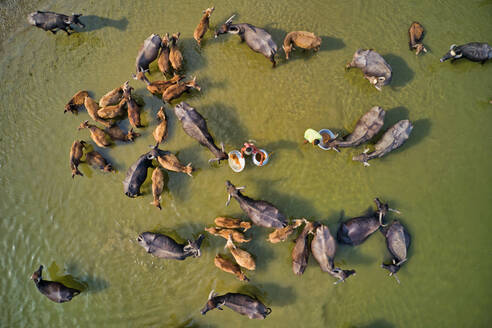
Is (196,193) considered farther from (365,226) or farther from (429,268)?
(429,268)

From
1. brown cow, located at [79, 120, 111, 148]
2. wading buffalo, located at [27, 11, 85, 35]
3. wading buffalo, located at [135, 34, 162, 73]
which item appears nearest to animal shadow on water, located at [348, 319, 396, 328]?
brown cow, located at [79, 120, 111, 148]

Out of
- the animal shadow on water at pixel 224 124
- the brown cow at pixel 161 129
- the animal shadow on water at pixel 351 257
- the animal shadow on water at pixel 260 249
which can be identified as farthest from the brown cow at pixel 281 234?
the brown cow at pixel 161 129

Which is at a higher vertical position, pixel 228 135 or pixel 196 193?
pixel 228 135

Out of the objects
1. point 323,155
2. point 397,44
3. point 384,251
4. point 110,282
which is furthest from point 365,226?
point 110,282

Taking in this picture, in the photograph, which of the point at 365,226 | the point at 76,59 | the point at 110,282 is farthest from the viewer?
the point at 76,59

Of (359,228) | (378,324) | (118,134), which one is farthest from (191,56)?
(378,324)

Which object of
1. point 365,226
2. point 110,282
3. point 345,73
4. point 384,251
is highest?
point 345,73

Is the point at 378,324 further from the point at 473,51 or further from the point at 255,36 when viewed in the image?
the point at 255,36
